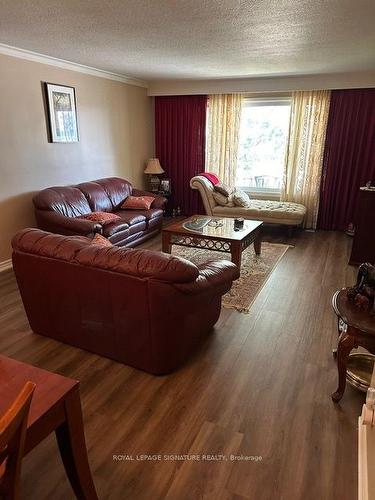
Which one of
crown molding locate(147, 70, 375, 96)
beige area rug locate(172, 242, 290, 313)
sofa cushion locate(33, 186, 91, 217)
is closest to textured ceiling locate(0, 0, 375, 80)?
crown molding locate(147, 70, 375, 96)

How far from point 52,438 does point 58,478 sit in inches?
10.1

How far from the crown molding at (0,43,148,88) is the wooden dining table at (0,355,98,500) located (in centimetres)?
379

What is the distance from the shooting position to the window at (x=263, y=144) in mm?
5809

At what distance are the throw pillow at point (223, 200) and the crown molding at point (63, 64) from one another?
241 cm

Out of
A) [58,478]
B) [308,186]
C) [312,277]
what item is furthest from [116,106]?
[58,478]

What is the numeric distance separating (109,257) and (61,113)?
130 inches

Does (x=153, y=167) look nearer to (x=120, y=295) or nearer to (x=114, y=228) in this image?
(x=114, y=228)

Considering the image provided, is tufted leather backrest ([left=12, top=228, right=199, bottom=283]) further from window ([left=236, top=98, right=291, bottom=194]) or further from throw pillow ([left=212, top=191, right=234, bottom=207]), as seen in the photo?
window ([left=236, top=98, right=291, bottom=194])

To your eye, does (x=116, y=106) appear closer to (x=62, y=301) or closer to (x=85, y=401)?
(x=62, y=301)

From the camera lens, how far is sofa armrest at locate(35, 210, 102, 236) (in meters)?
3.79

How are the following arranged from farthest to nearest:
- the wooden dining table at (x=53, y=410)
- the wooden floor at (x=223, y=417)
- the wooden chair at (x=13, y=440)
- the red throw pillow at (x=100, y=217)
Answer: the red throw pillow at (x=100, y=217) < the wooden floor at (x=223, y=417) < the wooden dining table at (x=53, y=410) < the wooden chair at (x=13, y=440)

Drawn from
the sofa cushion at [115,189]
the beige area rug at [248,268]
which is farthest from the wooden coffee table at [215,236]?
the sofa cushion at [115,189]

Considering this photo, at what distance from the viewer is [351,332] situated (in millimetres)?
1832

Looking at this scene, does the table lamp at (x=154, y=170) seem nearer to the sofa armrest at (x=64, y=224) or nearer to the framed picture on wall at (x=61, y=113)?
the framed picture on wall at (x=61, y=113)
